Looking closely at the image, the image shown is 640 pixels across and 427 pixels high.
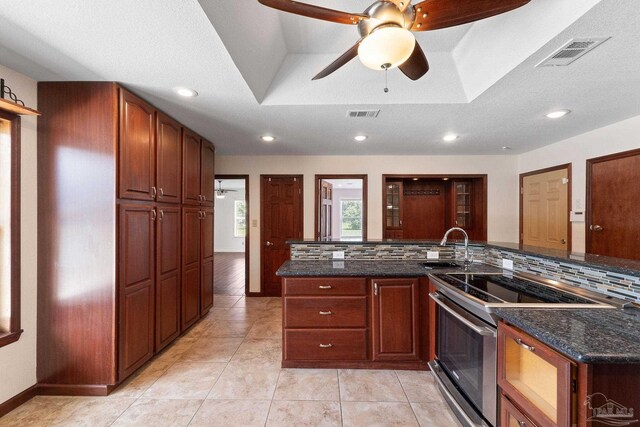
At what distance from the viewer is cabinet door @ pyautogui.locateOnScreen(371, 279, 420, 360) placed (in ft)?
7.13

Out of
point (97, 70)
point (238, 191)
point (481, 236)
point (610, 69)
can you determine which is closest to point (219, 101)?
point (97, 70)

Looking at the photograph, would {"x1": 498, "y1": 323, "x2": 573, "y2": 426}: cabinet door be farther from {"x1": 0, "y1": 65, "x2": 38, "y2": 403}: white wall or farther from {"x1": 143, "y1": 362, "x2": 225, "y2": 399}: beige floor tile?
{"x1": 0, "y1": 65, "x2": 38, "y2": 403}: white wall

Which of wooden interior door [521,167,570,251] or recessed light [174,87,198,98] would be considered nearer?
recessed light [174,87,198,98]

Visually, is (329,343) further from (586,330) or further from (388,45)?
(388,45)

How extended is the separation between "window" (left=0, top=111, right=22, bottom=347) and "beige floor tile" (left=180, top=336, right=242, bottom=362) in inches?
48.3

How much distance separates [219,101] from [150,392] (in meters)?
2.31

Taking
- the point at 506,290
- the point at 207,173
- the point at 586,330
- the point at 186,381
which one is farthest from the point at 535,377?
the point at 207,173

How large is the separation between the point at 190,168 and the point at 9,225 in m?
1.46

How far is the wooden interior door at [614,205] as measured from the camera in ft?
8.86

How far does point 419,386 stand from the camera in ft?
6.75

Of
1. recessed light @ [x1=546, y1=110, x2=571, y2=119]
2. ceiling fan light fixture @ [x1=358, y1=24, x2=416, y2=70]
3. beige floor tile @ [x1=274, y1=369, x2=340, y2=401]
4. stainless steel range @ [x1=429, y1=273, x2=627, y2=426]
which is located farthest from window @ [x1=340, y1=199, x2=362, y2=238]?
ceiling fan light fixture @ [x1=358, y1=24, x2=416, y2=70]

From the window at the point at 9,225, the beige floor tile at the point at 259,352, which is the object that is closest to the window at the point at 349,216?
the beige floor tile at the point at 259,352

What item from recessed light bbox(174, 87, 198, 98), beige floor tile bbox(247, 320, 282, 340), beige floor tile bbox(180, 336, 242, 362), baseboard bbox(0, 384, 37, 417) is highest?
recessed light bbox(174, 87, 198, 98)

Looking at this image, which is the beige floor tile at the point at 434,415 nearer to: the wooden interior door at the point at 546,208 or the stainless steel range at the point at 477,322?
the stainless steel range at the point at 477,322
